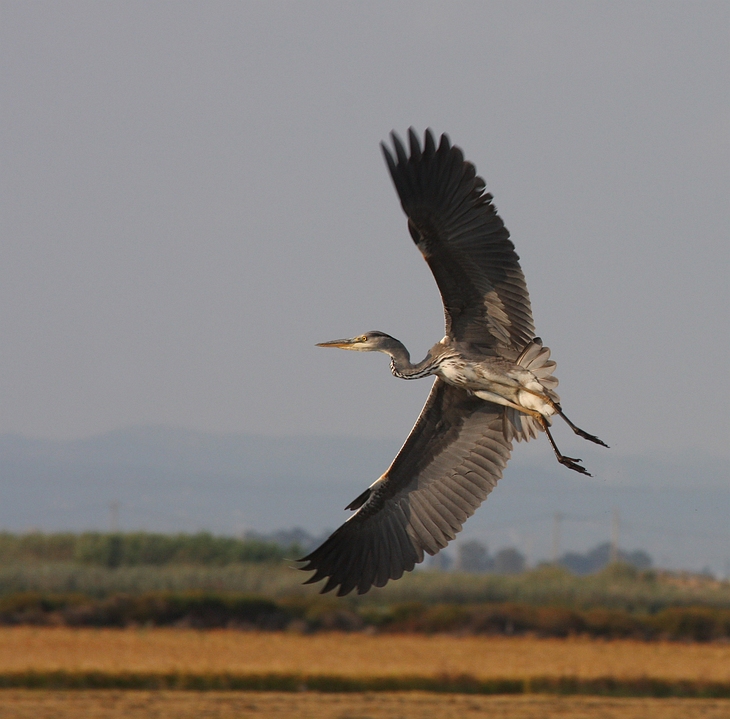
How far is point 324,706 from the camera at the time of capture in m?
23.3

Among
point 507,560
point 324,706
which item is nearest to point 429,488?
point 324,706

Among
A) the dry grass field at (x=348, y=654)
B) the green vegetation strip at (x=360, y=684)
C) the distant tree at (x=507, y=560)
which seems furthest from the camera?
the distant tree at (x=507, y=560)

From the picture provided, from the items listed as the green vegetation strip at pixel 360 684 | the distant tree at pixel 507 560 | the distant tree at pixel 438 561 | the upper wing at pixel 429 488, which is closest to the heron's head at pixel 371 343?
the upper wing at pixel 429 488

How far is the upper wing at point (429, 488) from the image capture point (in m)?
11.4

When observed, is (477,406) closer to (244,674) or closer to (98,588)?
(244,674)

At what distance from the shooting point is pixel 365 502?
453 inches

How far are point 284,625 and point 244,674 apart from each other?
8824 millimetres

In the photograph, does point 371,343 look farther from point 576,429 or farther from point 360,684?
point 360,684

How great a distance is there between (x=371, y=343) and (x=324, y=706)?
1352 cm

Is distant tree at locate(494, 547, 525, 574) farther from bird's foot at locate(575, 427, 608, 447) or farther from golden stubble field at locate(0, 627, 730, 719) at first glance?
bird's foot at locate(575, 427, 608, 447)

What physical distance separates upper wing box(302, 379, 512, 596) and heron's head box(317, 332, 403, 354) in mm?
563

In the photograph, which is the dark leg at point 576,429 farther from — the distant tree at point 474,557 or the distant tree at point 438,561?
the distant tree at point 474,557

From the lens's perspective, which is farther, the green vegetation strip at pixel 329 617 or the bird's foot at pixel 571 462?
the green vegetation strip at pixel 329 617

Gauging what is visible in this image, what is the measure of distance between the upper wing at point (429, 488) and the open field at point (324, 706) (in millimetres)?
11072
